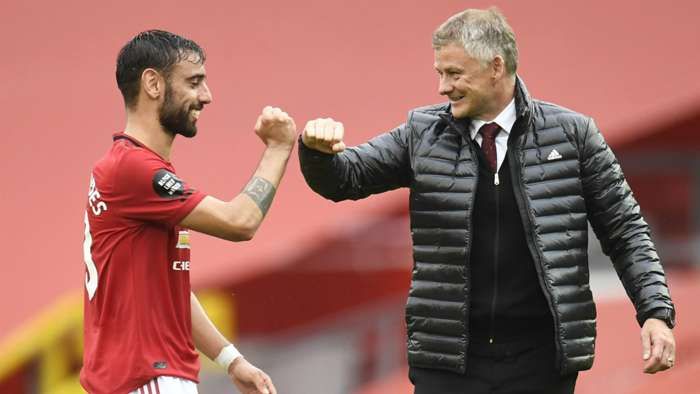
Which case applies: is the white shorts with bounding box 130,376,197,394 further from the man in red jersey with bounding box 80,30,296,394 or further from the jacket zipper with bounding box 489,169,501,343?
the jacket zipper with bounding box 489,169,501,343

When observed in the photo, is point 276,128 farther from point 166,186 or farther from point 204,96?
point 166,186

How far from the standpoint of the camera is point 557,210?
9.61 ft

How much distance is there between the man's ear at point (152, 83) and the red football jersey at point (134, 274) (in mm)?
113

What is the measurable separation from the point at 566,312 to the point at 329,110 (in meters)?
3.99

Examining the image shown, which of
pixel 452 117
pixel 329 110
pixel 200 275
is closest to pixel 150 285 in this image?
pixel 452 117

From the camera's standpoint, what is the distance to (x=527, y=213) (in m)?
2.91

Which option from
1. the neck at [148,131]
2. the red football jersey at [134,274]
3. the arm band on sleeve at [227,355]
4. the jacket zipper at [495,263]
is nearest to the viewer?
the red football jersey at [134,274]

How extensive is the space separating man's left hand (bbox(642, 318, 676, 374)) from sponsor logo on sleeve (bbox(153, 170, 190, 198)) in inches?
41.5

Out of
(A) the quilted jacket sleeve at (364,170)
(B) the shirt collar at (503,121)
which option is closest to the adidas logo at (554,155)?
(B) the shirt collar at (503,121)

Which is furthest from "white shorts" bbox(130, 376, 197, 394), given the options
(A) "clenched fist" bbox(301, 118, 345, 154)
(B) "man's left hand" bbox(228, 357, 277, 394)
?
(A) "clenched fist" bbox(301, 118, 345, 154)

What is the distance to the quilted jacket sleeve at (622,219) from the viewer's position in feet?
9.74

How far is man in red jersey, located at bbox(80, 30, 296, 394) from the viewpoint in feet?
8.86

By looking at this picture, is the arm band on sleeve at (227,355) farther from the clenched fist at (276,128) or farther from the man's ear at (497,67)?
the man's ear at (497,67)

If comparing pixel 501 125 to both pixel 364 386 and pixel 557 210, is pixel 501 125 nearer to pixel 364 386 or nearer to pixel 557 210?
pixel 557 210
